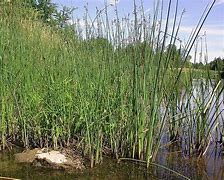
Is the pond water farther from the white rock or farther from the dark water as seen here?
the white rock

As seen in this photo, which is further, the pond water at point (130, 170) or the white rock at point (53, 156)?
the white rock at point (53, 156)

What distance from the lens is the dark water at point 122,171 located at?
3332mm

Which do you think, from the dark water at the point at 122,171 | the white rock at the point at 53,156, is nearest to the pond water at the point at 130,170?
the dark water at the point at 122,171

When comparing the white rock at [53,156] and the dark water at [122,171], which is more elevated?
the white rock at [53,156]

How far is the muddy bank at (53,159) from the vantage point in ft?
11.4

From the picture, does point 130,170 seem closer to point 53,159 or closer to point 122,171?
point 122,171

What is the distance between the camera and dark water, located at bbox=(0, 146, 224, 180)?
3.33 meters

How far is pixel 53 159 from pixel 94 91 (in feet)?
2.57

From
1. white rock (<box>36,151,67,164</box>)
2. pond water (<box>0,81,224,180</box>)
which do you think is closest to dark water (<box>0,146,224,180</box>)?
pond water (<box>0,81,224,180</box>)

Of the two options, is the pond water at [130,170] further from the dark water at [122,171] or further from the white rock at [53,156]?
the white rock at [53,156]

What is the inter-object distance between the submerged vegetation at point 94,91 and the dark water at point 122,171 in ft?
0.39

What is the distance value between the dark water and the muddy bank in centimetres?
6

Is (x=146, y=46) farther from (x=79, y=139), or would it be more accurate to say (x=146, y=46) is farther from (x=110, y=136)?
(x=79, y=139)

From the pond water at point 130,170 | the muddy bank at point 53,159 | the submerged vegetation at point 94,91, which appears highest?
the submerged vegetation at point 94,91
